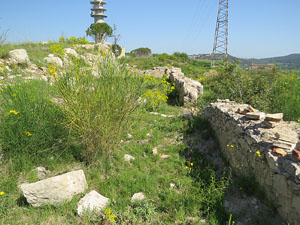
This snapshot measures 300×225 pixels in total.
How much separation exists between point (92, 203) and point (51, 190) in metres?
0.62

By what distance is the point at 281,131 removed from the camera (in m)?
3.06

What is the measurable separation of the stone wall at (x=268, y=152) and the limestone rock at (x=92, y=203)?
231 cm

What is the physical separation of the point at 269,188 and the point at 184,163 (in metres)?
1.73

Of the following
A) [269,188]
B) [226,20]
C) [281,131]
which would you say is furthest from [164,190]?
[226,20]

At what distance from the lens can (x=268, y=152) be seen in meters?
2.66

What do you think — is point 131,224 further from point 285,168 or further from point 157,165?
point 285,168

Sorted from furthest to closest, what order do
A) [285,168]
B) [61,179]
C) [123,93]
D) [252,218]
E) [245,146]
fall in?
[123,93] < [245,146] < [61,179] < [252,218] < [285,168]

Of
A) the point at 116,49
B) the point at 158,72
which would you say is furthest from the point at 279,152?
the point at 158,72

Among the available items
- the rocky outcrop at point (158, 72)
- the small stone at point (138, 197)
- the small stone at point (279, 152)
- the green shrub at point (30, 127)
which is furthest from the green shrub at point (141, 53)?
the small stone at point (279, 152)

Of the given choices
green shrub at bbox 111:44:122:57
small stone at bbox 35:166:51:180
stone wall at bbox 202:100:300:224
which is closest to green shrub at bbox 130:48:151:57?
green shrub at bbox 111:44:122:57

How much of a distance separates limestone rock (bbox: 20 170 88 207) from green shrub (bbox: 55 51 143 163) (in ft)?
2.49

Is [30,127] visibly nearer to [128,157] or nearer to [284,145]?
[128,157]

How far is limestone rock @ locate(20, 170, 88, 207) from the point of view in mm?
2760

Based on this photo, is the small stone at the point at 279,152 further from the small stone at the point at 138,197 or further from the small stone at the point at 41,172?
the small stone at the point at 41,172
